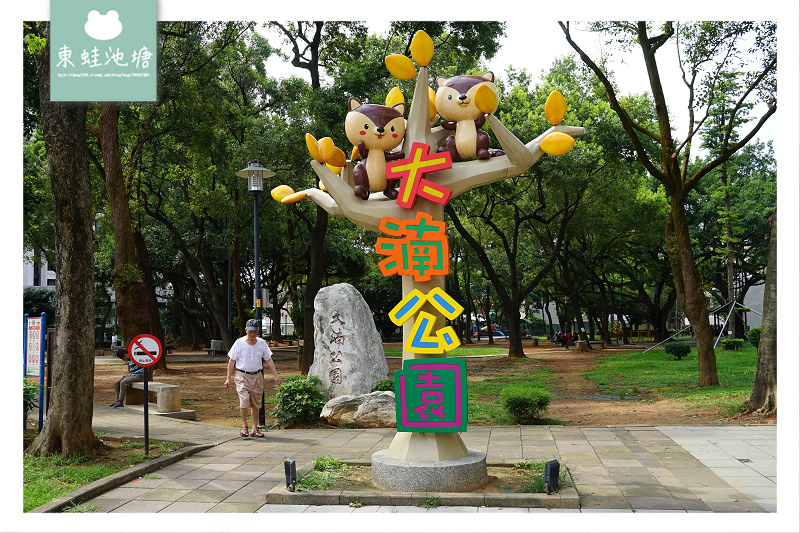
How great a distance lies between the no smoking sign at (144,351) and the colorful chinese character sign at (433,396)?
351cm

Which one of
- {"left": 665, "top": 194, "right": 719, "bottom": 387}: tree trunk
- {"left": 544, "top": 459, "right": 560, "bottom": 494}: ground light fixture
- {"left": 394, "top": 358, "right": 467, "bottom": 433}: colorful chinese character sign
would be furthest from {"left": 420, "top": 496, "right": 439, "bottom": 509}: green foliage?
{"left": 665, "top": 194, "right": 719, "bottom": 387}: tree trunk

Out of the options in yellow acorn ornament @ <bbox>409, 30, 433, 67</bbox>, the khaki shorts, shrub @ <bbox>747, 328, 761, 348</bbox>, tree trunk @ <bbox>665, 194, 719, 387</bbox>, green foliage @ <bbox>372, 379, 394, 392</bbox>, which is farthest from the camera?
shrub @ <bbox>747, 328, 761, 348</bbox>

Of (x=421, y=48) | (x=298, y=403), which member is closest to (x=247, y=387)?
(x=298, y=403)

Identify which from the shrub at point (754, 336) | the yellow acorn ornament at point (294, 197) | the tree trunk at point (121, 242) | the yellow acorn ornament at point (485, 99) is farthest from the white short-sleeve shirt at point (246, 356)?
the shrub at point (754, 336)

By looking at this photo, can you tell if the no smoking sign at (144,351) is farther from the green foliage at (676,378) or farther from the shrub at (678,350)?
the shrub at (678,350)

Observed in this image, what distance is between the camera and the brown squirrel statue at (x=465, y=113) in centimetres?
680

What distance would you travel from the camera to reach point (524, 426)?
10492 millimetres

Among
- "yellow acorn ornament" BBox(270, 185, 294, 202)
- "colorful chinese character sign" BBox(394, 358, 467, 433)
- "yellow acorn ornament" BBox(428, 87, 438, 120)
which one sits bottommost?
"colorful chinese character sign" BBox(394, 358, 467, 433)

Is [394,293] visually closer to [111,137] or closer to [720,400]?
[111,137]

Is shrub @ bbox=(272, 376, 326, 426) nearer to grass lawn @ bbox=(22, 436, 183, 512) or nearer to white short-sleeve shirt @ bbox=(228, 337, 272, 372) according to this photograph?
white short-sleeve shirt @ bbox=(228, 337, 272, 372)

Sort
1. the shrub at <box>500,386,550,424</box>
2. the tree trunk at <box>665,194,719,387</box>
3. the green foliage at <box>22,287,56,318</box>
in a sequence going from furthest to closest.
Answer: the green foliage at <box>22,287,56,318</box>
the tree trunk at <box>665,194,719,387</box>
the shrub at <box>500,386,550,424</box>

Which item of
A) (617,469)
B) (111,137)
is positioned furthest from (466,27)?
(617,469)

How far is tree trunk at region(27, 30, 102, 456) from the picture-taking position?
8.03 m

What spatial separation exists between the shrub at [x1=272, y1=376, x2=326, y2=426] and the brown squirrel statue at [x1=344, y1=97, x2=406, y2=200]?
16.2ft
